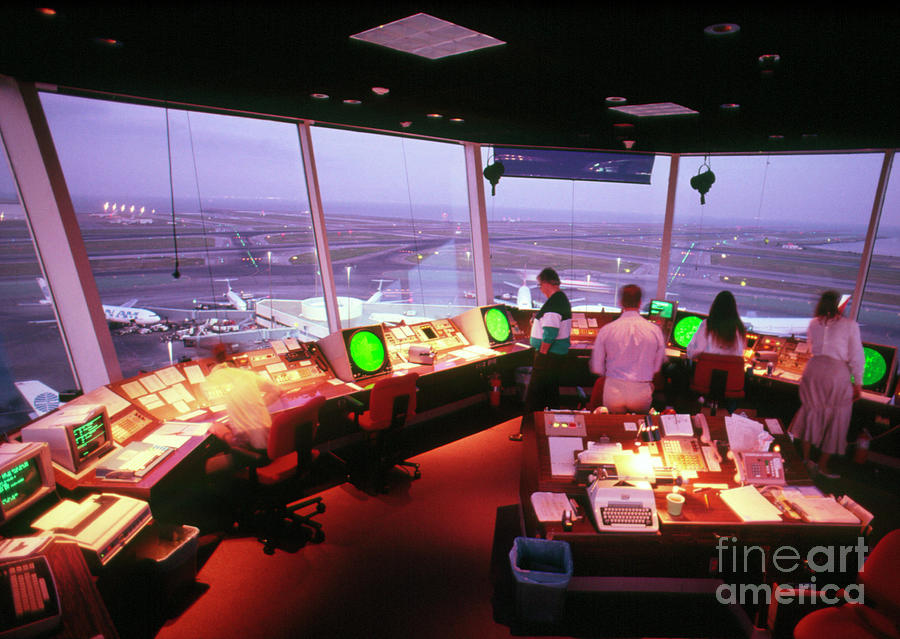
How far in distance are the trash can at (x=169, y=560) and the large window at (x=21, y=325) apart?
4.46 feet

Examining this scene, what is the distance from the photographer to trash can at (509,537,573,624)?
253 centimetres

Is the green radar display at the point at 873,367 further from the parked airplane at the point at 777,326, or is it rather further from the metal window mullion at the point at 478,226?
the metal window mullion at the point at 478,226

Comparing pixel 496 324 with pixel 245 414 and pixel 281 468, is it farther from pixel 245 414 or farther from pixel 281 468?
pixel 245 414

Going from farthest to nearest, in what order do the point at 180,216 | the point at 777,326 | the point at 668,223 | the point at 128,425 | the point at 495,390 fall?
1. the point at 668,223
2. the point at 495,390
3. the point at 777,326
4. the point at 180,216
5. the point at 128,425

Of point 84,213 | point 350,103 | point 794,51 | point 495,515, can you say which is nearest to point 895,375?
point 794,51

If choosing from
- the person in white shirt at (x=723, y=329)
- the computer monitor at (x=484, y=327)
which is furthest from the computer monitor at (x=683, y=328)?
the computer monitor at (x=484, y=327)

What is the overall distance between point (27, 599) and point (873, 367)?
645 centimetres

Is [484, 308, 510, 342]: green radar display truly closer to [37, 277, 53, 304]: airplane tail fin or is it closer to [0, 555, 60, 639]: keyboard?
[37, 277, 53, 304]: airplane tail fin

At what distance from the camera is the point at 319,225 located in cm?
493

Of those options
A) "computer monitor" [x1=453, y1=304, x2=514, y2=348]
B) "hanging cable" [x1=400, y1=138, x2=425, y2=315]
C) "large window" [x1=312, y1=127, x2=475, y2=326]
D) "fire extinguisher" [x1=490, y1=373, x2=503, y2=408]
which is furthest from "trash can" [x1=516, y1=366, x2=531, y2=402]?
"hanging cable" [x1=400, y1=138, x2=425, y2=315]

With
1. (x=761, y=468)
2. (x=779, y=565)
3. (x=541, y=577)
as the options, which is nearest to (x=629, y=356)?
(x=761, y=468)

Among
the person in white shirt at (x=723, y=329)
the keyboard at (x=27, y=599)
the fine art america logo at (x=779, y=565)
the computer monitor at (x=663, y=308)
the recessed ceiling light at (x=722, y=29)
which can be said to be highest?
the recessed ceiling light at (x=722, y=29)

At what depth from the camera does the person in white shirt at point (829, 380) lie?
12.4 feet

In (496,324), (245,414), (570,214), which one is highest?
(570,214)
